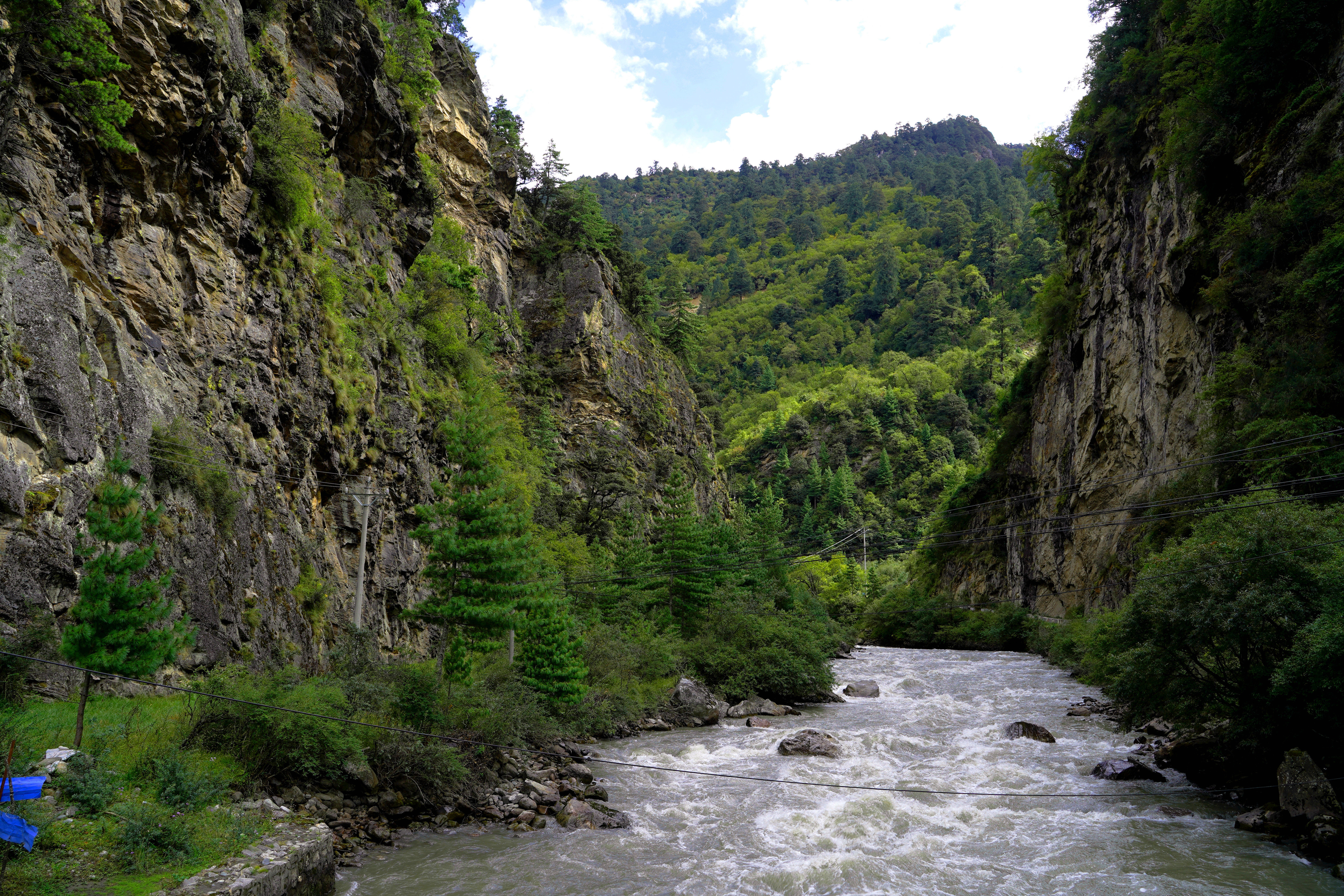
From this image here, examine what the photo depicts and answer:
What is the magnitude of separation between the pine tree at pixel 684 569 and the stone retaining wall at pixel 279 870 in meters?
25.3

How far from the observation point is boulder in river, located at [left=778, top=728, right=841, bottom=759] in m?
20.8

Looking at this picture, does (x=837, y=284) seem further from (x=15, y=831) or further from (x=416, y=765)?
(x=15, y=831)

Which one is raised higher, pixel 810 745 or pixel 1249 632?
pixel 1249 632

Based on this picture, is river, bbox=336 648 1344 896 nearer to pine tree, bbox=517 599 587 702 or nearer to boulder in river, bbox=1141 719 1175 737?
boulder in river, bbox=1141 719 1175 737

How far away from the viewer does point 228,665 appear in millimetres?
13703

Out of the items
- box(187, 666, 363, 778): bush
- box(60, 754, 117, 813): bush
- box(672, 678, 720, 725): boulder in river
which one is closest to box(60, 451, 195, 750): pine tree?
box(60, 754, 117, 813): bush

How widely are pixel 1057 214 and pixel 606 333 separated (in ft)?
103

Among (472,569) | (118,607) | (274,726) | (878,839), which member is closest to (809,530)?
(472,569)

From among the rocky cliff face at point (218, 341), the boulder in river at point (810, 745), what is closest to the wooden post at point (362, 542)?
the rocky cliff face at point (218, 341)

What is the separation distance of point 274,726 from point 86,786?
3.96m

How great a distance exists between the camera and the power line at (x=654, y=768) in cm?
1162

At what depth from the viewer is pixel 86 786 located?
8.97 m

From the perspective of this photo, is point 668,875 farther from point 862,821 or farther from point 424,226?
point 424,226

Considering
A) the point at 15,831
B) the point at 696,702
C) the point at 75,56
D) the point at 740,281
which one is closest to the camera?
the point at 15,831
